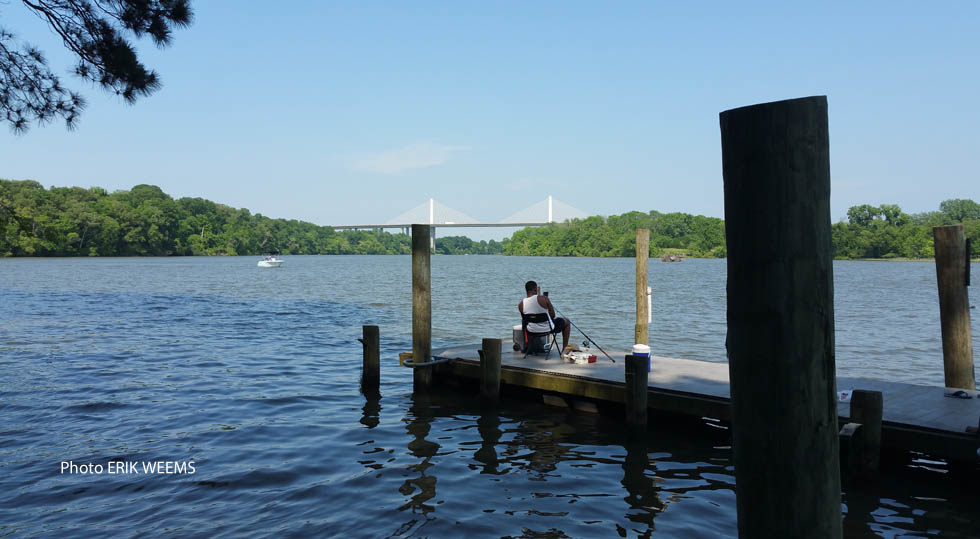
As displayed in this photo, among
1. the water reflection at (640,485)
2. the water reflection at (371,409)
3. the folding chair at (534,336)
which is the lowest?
the water reflection at (640,485)

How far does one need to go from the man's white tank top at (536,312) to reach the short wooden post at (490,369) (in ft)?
3.65

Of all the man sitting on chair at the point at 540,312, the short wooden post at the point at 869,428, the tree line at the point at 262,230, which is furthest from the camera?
the tree line at the point at 262,230

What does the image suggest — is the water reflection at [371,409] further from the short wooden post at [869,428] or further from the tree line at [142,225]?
the tree line at [142,225]

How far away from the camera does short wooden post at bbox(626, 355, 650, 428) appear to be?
8.62 m

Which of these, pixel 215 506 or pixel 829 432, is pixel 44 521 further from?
pixel 829 432

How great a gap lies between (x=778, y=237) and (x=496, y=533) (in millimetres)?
4900

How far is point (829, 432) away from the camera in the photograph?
1994 mm

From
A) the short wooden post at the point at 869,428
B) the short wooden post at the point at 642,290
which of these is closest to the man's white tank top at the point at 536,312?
the short wooden post at the point at 642,290

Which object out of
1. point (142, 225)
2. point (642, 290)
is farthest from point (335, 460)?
point (142, 225)

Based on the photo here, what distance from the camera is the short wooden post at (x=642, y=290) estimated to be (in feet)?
40.4

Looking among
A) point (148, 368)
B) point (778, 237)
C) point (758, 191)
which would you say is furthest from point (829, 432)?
point (148, 368)

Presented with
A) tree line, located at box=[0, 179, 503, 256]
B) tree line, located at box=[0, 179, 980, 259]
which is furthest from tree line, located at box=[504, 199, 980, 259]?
tree line, located at box=[0, 179, 503, 256]

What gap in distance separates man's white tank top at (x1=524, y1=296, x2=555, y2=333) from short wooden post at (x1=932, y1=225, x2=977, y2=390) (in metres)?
5.72

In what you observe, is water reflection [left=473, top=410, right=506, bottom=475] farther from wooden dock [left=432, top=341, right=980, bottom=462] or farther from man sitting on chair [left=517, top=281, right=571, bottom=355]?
man sitting on chair [left=517, top=281, right=571, bottom=355]
